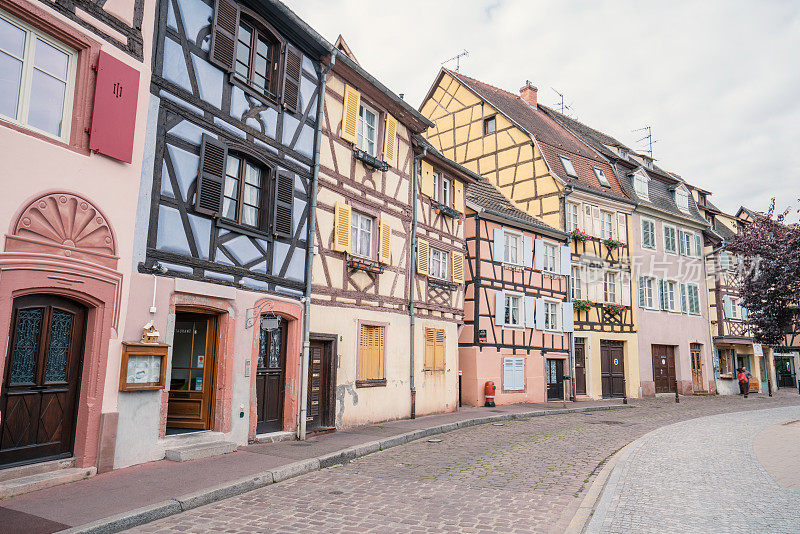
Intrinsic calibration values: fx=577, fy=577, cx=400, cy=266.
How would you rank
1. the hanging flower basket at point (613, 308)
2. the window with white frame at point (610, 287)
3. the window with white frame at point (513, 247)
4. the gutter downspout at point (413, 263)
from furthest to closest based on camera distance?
the window with white frame at point (610, 287) → the hanging flower basket at point (613, 308) → the window with white frame at point (513, 247) → the gutter downspout at point (413, 263)

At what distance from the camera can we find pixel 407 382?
1509cm

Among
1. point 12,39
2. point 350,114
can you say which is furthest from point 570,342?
point 12,39

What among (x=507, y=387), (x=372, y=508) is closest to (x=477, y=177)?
(x=507, y=387)

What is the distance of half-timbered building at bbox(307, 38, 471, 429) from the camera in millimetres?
12477

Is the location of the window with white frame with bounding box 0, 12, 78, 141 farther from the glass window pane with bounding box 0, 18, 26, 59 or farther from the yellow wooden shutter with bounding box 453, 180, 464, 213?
the yellow wooden shutter with bounding box 453, 180, 464, 213

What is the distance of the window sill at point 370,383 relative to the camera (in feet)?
43.2

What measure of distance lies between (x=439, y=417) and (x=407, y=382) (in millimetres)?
1393

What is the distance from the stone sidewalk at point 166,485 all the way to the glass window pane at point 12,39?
5.00 m

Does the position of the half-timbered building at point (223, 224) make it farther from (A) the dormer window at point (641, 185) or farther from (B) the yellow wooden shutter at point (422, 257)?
(A) the dormer window at point (641, 185)

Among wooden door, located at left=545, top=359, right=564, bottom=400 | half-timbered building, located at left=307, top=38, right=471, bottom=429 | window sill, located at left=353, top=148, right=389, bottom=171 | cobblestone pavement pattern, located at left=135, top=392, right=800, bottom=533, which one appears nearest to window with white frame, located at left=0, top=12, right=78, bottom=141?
cobblestone pavement pattern, located at left=135, top=392, right=800, bottom=533

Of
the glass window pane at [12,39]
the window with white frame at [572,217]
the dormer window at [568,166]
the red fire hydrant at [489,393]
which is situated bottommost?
the red fire hydrant at [489,393]

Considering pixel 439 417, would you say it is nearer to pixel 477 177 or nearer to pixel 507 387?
pixel 507 387


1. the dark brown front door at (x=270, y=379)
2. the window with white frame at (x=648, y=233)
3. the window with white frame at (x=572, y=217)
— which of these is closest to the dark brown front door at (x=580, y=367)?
the window with white frame at (x=572, y=217)

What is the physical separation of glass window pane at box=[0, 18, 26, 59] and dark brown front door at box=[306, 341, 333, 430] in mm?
7351
